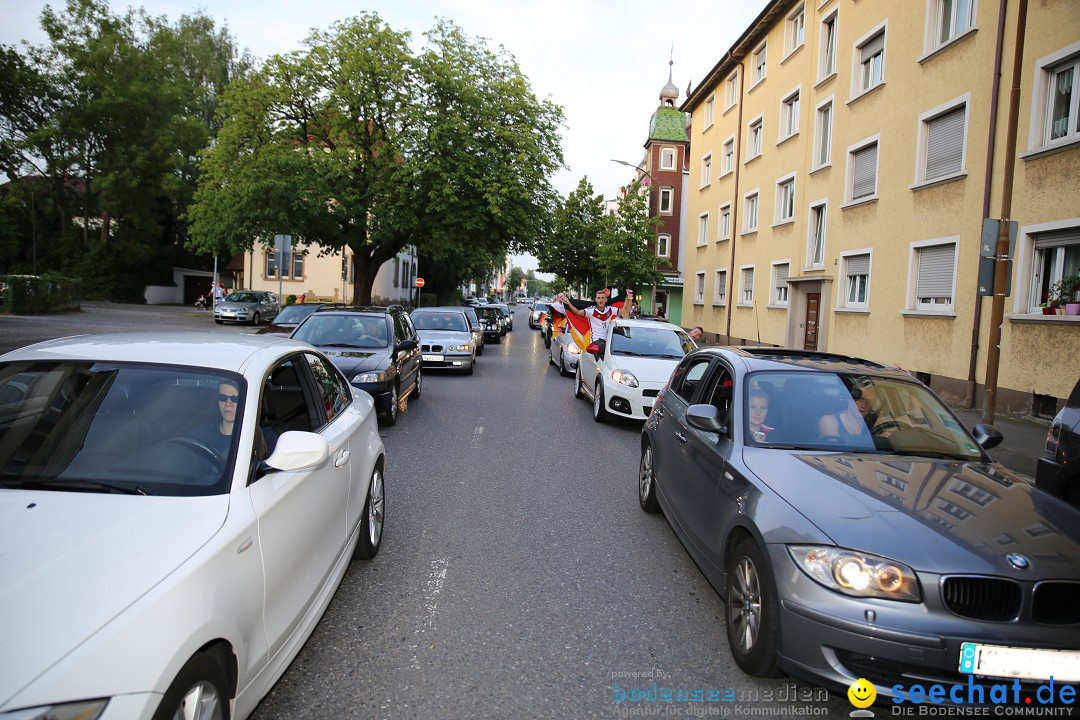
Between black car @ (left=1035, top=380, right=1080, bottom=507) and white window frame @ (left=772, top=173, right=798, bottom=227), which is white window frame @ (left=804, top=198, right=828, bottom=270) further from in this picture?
black car @ (left=1035, top=380, right=1080, bottom=507)

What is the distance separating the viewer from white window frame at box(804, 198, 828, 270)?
2061cm

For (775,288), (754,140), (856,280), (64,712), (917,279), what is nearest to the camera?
Result: (64,712)

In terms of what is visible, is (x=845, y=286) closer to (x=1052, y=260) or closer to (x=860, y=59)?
(x=860, y=59)

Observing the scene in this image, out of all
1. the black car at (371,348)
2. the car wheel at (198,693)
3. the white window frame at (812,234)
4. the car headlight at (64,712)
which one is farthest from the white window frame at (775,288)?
the car headlight at (64,712)

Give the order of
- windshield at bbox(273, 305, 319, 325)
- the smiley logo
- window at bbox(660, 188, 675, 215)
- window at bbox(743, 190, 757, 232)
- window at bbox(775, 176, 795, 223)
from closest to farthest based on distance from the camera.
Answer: the smiley logo
windshield at bbox(273, 305, 319, 325)
window at bbox(775, 176, 795, 223)
window at bbox(743, 190, 757, 232)
window at bbox(660, 188, 675, 215)

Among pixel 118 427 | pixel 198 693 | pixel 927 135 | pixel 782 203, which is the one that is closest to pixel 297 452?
pixel 118 427

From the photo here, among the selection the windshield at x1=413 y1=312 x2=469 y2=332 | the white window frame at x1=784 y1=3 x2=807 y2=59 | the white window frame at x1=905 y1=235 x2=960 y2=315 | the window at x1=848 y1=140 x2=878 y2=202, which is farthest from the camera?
the white window frame at x1=784 y1=3 x2=807 y2=59

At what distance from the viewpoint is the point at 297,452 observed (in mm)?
2818

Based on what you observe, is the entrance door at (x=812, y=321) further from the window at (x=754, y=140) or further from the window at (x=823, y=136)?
the window at (x=754, y=140)

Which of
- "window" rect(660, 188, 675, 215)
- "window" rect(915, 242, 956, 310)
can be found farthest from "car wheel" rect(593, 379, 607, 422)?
"window" rect(660, 188, 675, 215)

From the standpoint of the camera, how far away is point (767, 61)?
2577 centimetres

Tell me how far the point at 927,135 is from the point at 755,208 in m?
10.8

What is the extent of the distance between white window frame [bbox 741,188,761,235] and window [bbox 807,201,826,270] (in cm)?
429

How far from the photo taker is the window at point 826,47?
21.2m
